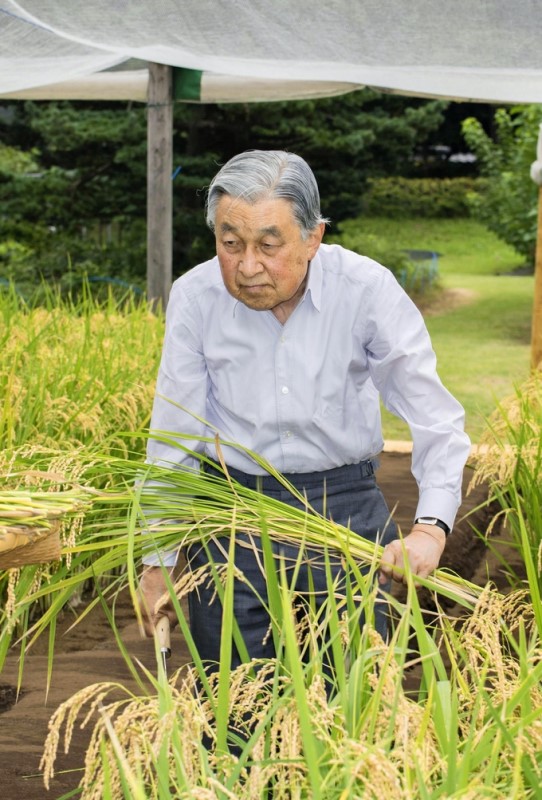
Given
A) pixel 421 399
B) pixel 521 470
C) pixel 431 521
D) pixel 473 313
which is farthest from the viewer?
pixel 473 313

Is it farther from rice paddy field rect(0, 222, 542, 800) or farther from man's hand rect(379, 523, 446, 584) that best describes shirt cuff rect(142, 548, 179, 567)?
man's hand rect(379, 523, 446, 584)

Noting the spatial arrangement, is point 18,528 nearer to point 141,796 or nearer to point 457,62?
point 141,796

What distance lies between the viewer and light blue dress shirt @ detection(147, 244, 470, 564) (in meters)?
2.18

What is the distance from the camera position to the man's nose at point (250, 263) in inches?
78.3

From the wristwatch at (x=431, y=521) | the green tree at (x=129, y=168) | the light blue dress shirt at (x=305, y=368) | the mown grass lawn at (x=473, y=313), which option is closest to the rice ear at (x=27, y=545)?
the light blue dress shirt at (x=305, y=368)

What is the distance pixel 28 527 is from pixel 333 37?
11.6 feet

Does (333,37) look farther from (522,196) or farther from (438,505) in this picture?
(522,196)

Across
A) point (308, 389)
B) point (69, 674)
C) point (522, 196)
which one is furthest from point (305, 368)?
point (522, 196)

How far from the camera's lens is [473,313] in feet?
45.5

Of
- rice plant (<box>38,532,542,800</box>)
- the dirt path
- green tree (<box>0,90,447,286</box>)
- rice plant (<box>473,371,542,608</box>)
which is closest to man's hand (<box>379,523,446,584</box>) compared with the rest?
rice plant (<box>38,532,542,800</box>)

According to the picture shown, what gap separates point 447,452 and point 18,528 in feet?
2.81

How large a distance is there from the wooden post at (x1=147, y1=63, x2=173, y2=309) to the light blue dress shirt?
4.20 meters

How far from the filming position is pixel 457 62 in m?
4.72

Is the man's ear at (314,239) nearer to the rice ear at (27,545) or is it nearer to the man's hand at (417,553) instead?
the man's hand at (417,553)
